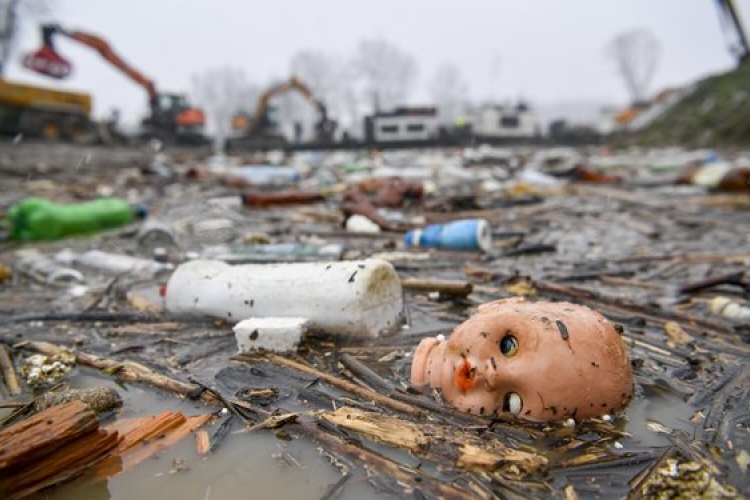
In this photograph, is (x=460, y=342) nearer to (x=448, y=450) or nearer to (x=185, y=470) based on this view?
(x=448, y=450)

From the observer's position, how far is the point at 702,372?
2619mm

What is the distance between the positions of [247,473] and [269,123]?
112 ft

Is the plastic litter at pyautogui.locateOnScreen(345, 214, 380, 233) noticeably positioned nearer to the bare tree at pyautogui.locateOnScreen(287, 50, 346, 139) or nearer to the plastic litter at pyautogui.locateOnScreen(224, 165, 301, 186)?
the plastic litter at pyautogui.locateOnScreen(224, 165, 301, 186)

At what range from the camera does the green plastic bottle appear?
692cm

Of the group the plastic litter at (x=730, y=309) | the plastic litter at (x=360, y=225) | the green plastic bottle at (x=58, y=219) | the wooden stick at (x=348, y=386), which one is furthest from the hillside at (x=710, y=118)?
the wooden stick at (x=348, y=386)

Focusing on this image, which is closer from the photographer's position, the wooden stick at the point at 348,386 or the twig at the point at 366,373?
the wooden stick at the point at 348,386

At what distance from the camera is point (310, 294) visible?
311cm

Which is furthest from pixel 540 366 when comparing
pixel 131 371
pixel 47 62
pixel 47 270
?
pixel 47 62

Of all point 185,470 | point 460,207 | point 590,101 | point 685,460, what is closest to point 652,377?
point 685,460

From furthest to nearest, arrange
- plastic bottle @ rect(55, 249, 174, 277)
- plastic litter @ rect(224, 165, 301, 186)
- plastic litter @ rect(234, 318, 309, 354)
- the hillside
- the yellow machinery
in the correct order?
the hillside → the yellow machinery → plastic litter @ rect(224, 165, 301, 186) → plastic bottle @ rect(55, 249, 174, 277) → plastic litter @ rect(234, 318, 309, 354)

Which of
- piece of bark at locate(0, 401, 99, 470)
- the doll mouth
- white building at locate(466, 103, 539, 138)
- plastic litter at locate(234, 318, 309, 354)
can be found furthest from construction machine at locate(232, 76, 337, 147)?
piece of bark at locate(0, 401, 99, 470)

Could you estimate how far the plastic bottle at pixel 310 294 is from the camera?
3.01m

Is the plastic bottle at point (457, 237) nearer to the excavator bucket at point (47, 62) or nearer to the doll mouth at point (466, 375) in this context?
the doll mouth at point (466, 375)

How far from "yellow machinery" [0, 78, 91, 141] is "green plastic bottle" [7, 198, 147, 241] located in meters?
17.7
